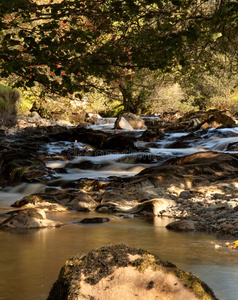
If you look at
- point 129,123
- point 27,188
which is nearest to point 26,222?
point 27,188

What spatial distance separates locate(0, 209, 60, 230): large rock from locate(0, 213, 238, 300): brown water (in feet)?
0.93

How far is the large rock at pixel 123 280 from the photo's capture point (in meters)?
3.08

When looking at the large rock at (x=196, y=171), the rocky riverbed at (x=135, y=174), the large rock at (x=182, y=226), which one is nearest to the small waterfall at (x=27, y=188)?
the rocky riverbed at (x=135, y=174)

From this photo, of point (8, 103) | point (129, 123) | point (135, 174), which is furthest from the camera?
point (129, 123)

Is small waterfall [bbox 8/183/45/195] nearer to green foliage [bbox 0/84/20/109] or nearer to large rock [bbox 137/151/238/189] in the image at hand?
large rock [bbox 137/151/238/189]

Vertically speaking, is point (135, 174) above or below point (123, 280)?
above

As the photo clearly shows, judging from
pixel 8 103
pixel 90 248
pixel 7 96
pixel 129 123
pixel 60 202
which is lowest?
pixel 90 248

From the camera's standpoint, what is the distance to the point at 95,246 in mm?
6148

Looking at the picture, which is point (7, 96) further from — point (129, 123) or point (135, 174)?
point (135, 174)

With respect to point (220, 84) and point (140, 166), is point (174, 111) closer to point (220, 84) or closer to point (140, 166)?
point (220, 84)

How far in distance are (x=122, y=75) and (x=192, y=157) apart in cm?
727

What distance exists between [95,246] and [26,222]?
200 centimetres

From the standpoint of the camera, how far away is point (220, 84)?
38781mm

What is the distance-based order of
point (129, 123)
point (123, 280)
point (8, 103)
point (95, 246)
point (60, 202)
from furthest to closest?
point (129, 123) < point (8, 103) < point (60, 202) < point (95, 246) < point (123, 280)
